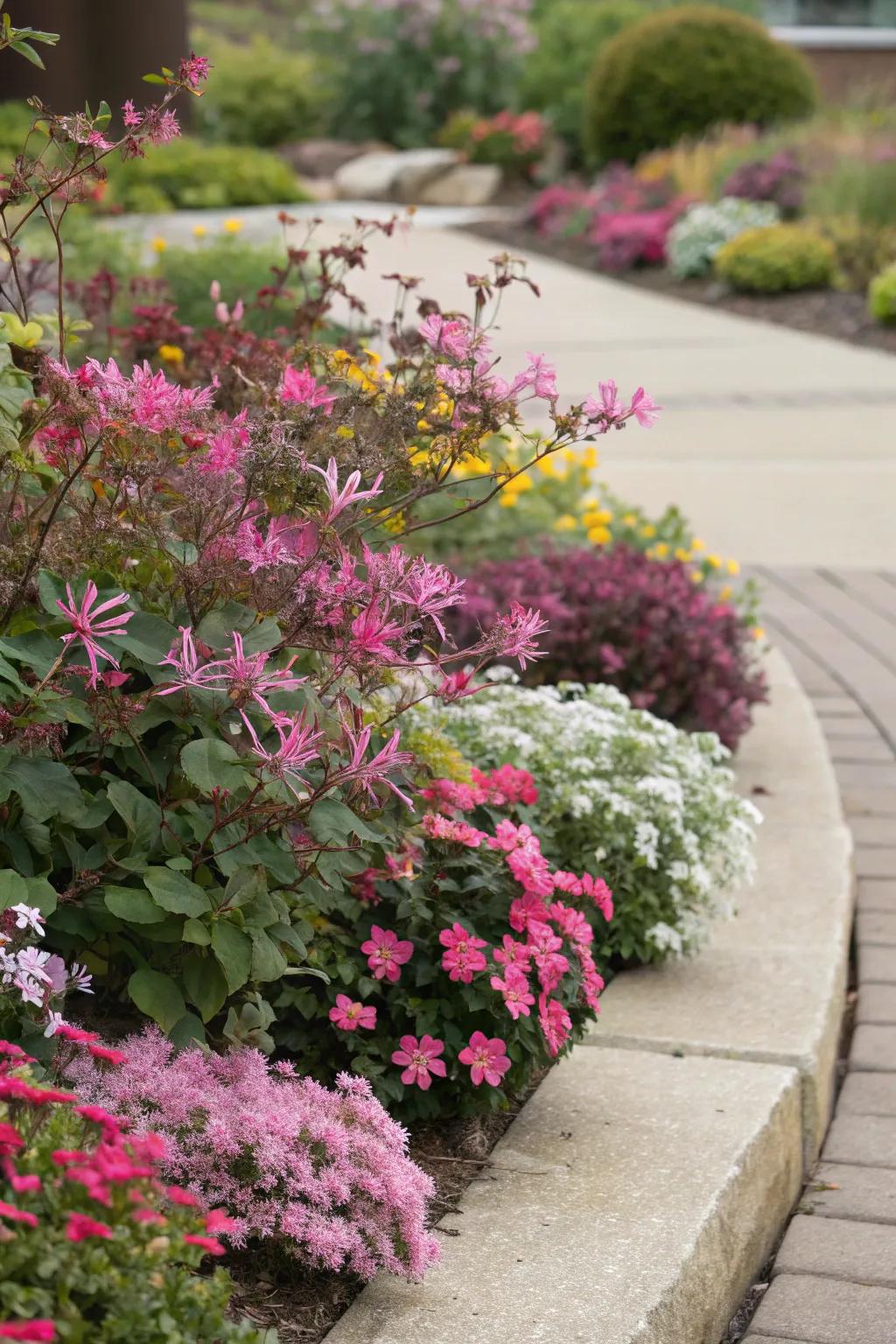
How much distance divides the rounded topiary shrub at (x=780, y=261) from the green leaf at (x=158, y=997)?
11566 millimetres

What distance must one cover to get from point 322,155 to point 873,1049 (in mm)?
18013

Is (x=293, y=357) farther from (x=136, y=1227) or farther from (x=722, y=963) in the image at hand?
(x=136, y=1227)

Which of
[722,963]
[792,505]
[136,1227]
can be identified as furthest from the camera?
[792,505]

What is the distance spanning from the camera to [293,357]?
111 inches

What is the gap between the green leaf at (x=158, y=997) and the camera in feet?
6.81

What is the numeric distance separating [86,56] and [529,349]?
23.3 feet

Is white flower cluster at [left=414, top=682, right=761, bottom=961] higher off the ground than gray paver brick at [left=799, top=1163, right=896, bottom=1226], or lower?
higher

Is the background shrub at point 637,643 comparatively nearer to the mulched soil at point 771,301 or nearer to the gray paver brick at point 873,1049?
the gray paver brick at point 873,1049

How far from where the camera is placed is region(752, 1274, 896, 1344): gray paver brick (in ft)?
7.41

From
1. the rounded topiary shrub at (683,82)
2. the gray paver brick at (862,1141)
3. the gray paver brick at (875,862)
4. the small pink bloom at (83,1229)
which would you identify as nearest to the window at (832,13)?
the rounded topiary shrub at (683,82)

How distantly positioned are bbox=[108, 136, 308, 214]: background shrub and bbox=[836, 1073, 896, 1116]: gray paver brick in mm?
13169

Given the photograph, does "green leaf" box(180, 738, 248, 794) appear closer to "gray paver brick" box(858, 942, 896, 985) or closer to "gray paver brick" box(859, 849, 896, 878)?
"gray paver brick" box(858, 942, 896, 985)

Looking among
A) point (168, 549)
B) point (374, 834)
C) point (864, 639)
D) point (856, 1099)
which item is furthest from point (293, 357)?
point (864, 639)

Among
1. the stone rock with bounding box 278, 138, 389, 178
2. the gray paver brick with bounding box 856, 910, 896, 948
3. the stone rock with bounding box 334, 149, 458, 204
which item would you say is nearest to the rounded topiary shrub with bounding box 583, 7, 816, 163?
the stone rock with bounding box 334, 149, 458, 204
